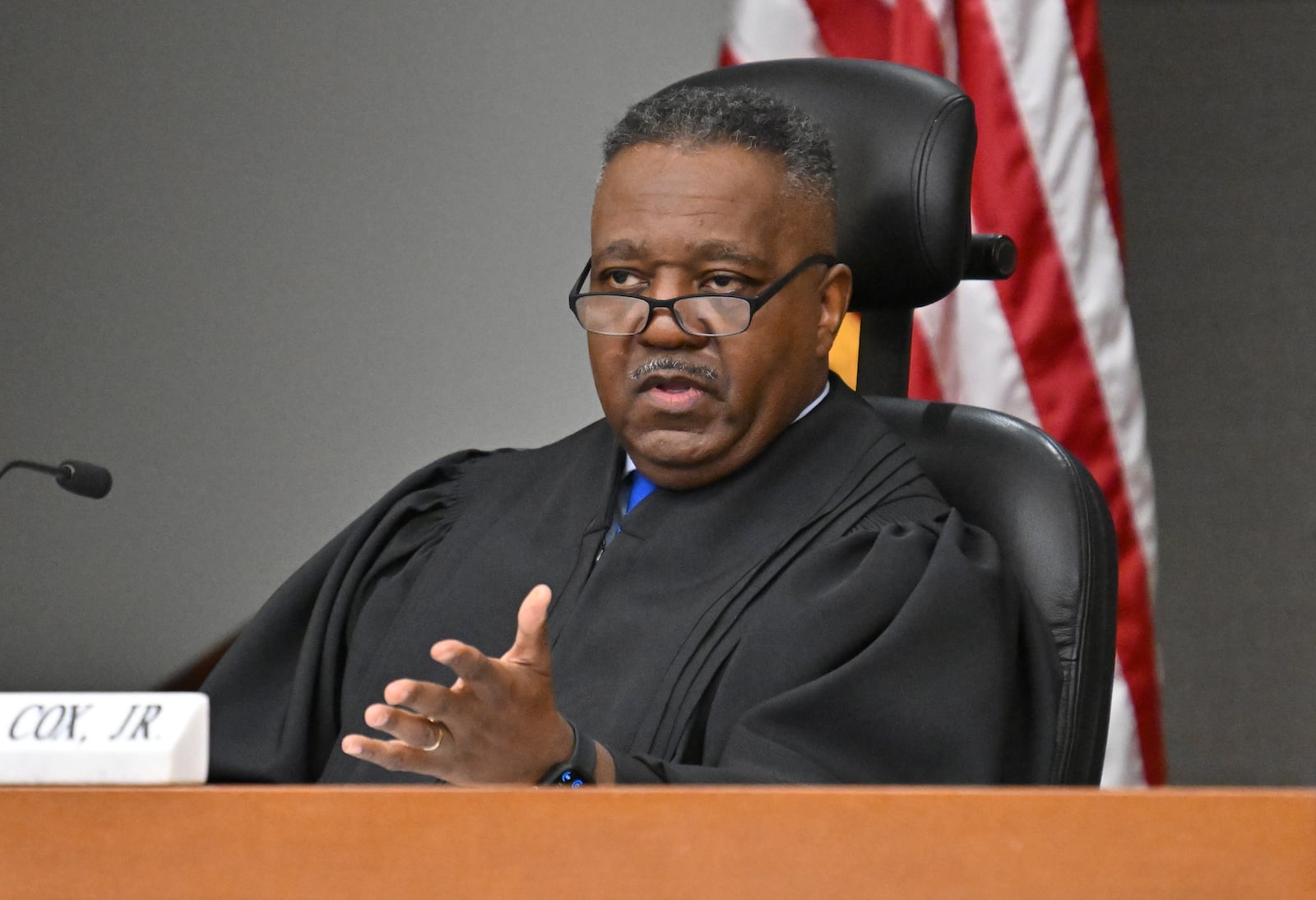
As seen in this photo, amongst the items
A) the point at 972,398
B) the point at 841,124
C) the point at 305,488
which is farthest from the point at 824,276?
the point at 305,488

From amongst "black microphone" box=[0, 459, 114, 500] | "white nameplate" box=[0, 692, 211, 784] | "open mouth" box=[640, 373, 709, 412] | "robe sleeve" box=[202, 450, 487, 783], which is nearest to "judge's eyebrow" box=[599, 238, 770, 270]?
"open mouth" box=[640, 373, 709, 412]

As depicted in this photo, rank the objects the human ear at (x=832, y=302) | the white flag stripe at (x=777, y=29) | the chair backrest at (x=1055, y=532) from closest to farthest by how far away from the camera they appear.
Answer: the chair backrest at (x=1055, y=532) → the human ear at (x=832, y=302) → the white flag stripe at (x=777, y=29)

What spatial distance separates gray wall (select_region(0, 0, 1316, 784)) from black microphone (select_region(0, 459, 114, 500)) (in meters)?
1.27

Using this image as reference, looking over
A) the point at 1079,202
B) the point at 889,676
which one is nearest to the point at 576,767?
the point at 889,676

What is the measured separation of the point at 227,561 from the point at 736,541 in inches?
61.5

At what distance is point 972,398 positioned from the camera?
86.4 inches

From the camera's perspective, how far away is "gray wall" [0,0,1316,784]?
259 cm

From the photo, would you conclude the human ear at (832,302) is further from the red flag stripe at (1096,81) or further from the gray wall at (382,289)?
the gray wall at (382,289)

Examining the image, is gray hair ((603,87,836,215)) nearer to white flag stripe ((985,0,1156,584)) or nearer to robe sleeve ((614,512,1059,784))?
robe sleeve ((614,512,1059,784))

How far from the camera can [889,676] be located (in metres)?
1.21

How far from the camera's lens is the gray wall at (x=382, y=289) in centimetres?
259

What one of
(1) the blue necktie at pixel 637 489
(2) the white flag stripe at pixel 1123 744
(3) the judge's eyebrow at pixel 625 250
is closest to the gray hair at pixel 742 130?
(3) the judge's eyebrow at pixel 625 250

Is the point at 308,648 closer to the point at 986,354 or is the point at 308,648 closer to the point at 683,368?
the point at 683,368

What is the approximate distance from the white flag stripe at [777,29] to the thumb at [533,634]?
160 centimetres
